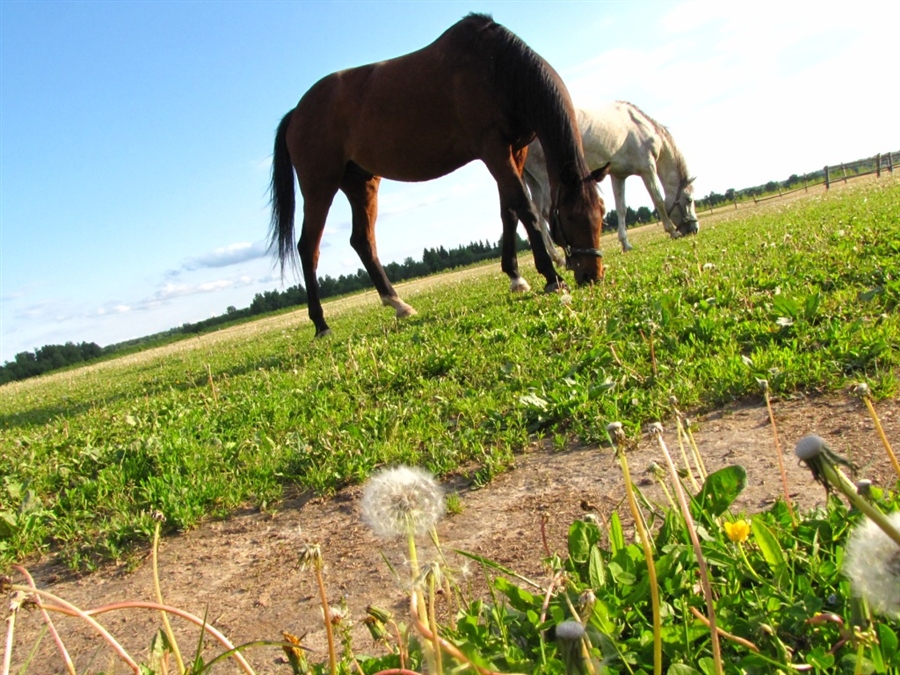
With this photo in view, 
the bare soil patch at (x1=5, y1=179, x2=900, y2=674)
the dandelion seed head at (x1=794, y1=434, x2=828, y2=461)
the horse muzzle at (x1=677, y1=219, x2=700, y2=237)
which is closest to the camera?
the dandelion seed head at (x1=794, y1=434, x2=828, y2=461)

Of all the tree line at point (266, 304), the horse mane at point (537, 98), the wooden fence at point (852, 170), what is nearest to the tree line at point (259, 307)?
the tree line at point (266, 304)

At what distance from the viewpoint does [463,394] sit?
12.1ft

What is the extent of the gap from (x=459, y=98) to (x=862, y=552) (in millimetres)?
7038

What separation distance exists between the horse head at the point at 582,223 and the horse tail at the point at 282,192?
4211mm

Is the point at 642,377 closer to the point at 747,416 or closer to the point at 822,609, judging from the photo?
the point at 747,416

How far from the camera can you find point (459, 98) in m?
7.25

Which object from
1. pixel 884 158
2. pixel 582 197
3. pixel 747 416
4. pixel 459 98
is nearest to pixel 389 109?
pixel 459 98

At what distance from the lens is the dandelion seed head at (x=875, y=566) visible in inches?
33.3

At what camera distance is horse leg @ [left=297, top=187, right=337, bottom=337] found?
8.55 m

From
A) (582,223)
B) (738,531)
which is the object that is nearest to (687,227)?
(582,223)

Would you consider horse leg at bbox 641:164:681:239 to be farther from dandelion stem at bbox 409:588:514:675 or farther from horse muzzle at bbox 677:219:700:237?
dandelion stem at bbox 409:588:514:675

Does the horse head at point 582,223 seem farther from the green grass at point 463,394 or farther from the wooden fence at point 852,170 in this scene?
the wooden fence at point 852,170

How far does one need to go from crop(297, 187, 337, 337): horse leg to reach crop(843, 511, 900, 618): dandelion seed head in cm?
792

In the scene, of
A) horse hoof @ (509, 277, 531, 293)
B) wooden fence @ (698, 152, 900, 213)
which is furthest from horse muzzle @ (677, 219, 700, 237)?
wooden fence @ (698, 152, 900, 213)
